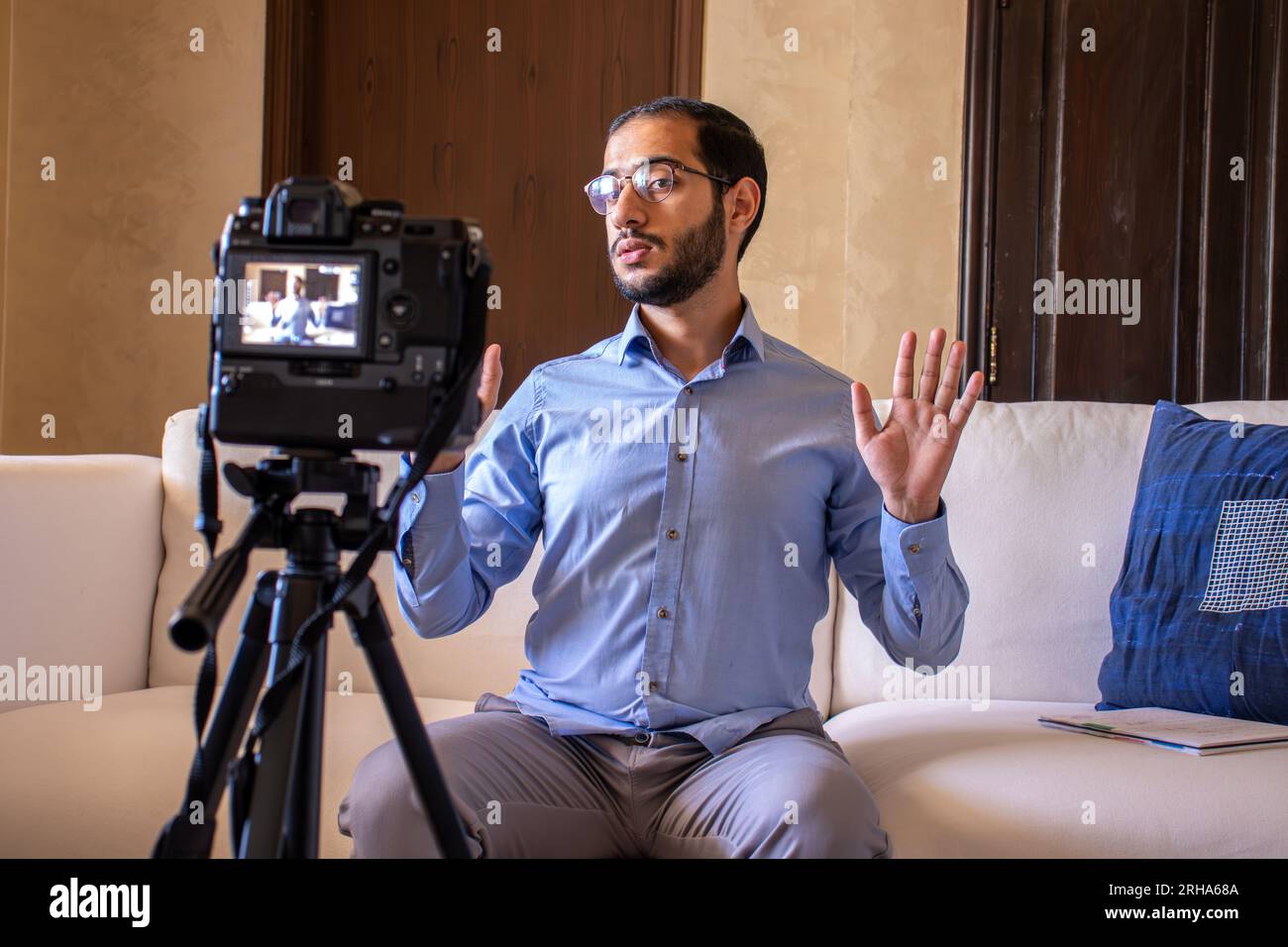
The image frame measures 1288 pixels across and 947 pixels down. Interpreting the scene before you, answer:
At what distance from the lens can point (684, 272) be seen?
5.38ft

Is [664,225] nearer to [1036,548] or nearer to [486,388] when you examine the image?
[486,388]

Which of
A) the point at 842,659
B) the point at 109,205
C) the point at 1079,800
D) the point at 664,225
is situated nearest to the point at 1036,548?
the point at 842,659

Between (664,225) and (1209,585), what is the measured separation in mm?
959

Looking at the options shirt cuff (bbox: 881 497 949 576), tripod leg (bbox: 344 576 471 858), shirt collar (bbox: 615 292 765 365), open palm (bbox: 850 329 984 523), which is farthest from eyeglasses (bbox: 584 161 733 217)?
tripod leg (bbox: 344 576 471 858)

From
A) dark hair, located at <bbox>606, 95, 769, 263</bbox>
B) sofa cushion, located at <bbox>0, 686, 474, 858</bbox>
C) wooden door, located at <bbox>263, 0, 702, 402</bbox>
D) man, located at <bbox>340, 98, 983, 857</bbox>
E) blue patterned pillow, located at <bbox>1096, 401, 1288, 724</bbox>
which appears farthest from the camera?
wooden door, located at <bbox>263, 0, 702, 402</bbox>

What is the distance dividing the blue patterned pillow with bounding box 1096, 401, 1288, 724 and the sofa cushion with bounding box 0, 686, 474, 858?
112cm

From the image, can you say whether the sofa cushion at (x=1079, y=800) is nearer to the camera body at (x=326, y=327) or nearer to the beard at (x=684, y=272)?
the beard at (x=684, y=272)

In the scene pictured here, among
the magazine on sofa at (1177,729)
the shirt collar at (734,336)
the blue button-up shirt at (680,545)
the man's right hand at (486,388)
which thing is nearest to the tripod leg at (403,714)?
the man's right hand at (486,388)

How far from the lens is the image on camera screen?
880 mm

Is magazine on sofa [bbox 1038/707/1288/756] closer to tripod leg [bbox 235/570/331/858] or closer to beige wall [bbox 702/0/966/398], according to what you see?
tripod leg [bbox 235/570/331/858]

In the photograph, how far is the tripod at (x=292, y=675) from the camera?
827 millimetres
